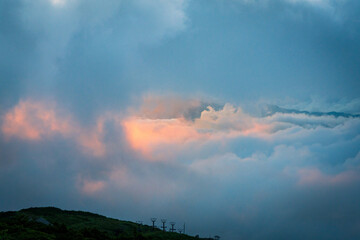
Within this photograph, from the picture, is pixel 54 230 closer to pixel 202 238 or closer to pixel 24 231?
pixel 24 231

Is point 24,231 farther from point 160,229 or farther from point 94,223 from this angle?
point 160,229

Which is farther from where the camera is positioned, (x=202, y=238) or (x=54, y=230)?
(x=202, y=238)

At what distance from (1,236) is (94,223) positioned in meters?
68.3

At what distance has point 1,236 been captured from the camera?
48.4 metres

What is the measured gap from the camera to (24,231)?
53.8m

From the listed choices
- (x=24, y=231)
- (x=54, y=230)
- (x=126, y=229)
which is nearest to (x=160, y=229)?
(x=126, y=229)

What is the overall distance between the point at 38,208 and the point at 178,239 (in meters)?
74.4

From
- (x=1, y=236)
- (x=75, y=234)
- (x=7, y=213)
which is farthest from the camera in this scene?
(x=7, y=213)

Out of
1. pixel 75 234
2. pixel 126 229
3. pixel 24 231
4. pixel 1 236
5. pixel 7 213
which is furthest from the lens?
pixel 126 229

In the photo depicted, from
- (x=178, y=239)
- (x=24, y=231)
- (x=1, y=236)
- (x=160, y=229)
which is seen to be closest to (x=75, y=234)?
(x=24, y=231)

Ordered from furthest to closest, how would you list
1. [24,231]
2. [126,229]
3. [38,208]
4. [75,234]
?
[38,208] < [126,229] < [75,234] < [24,231]

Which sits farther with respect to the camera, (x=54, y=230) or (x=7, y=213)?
(x=7, y=213)

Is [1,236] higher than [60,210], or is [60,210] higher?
[60,210]

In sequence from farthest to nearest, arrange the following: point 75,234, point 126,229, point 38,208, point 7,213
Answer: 1. point 38,208
2. point 126,229
3. point 7,213
4. point 75,234
